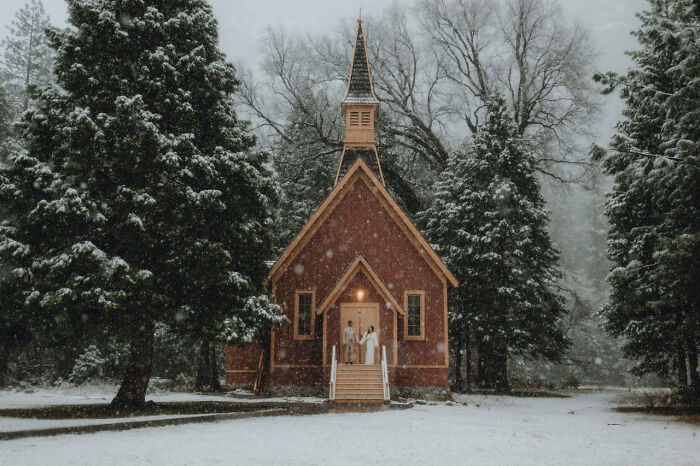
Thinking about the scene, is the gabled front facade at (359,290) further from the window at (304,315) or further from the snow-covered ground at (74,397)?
the snow-covered ground at (74,397)

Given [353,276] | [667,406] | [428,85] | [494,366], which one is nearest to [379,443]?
[353,276]

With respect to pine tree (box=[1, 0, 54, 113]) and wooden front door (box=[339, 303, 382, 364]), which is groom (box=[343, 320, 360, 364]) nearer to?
wooden front door (box=[339, 303, 382, 364])

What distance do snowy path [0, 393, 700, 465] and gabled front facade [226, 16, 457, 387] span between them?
6.25 metres

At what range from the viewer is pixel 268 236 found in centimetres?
1911

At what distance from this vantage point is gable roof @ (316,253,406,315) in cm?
2234

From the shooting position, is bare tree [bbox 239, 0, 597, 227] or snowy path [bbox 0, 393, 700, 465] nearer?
snowy path [bbox 0, 393, 700, 465]

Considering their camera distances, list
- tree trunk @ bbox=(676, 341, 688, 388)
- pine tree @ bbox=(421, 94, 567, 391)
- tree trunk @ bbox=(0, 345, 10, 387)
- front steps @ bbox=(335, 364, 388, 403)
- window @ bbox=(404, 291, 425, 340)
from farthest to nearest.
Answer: tree trunk @ bbox=(0, 345, 10, 387)
pine tree @ bbox=(421, 94, 567, 391)
window @ bbox=(404, 291, 425, 340)
tree trunk @ bbox=(676, 341, 688, 388)
front steps @ bbox=(335, 364, 388, 403)

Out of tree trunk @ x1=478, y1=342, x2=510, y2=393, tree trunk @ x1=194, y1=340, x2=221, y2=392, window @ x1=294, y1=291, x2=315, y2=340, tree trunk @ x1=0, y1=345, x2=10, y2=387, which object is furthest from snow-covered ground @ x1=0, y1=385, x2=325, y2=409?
tree trunk @ x1=478, y1=342, x2=510, y2=393

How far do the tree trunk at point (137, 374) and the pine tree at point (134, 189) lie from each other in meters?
0.04

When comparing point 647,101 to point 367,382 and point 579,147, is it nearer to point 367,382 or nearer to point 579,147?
point 367,382

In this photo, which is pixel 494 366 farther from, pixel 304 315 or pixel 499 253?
pixel 304 315

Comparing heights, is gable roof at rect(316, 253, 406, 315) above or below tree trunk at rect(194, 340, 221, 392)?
above

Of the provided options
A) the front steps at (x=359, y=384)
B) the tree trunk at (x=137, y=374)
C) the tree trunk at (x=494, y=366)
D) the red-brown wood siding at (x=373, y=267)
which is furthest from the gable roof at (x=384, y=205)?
the tree trunk at (x=137, y=374)

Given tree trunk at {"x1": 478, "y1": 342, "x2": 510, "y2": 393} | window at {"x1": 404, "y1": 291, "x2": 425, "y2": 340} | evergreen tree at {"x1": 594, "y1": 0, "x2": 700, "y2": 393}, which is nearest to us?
evergreen tree at {"x1": 594, "y1": 0, "x2": 700, "y2": 393}
